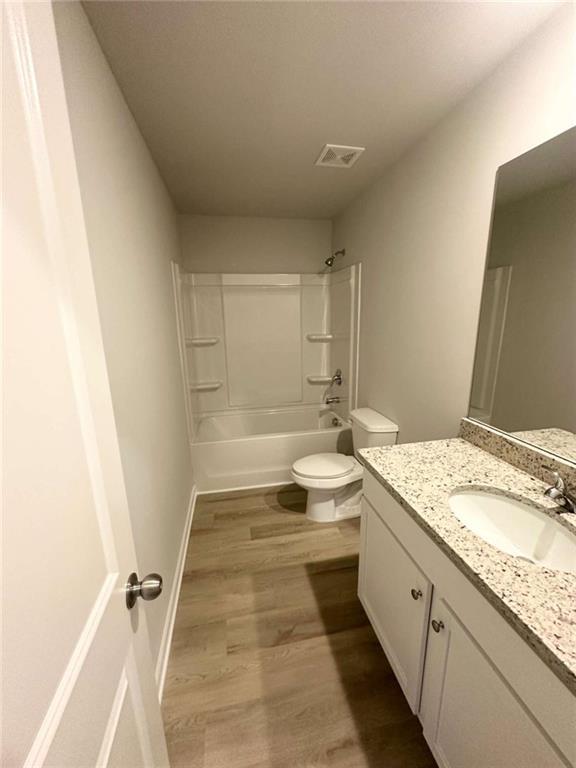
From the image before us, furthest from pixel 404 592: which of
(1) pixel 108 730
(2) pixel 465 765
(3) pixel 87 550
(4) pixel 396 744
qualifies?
(3) pixel 87 550

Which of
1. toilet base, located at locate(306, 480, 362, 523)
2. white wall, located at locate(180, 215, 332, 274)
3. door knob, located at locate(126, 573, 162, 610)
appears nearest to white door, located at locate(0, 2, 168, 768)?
door knob, located at locate(126, 573, 162, 610)

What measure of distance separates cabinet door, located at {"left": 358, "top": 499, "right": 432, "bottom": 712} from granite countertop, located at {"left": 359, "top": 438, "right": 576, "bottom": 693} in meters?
0.22

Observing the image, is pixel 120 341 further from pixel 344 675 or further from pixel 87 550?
pixel 344 675

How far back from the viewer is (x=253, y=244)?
290cm

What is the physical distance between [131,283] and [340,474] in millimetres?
1674

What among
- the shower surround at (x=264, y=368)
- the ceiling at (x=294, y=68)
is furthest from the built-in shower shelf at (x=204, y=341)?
the ceiling at (x=294, y=68)

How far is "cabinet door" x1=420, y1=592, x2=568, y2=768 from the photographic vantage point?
0.65m

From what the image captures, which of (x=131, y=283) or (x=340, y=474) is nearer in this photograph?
(x=131, y=283)

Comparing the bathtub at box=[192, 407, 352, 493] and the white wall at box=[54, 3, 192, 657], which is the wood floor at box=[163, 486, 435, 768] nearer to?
the white wall at box=[54, 3, 192, 657]

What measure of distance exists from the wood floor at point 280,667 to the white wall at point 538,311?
119 centimetres

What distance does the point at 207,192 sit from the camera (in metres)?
2.22

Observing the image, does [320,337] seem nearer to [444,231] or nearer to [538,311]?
[444,231]

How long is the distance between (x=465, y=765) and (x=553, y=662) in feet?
2.01

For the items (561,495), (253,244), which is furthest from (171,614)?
(253,244)
